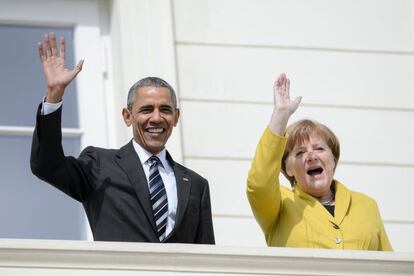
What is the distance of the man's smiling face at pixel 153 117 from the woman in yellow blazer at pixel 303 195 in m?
0.35

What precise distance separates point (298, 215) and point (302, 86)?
1.72 meters

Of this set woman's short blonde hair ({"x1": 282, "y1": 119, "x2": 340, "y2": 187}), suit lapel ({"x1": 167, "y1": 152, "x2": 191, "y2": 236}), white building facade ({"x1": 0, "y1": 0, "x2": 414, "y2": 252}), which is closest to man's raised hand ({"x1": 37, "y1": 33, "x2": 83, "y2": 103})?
suit lapel ({"x1": 167, "y1": 152, "x2": 191, "y2": 236})

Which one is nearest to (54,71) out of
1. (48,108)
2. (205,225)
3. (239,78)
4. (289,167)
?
(48,108)

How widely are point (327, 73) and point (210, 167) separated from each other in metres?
0.79

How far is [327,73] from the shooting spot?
27.7 ft

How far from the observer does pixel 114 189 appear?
6594 millimetres

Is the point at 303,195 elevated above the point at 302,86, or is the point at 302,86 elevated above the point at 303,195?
the point at 302,86

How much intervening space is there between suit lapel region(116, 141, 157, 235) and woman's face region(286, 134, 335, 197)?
61 centimetres

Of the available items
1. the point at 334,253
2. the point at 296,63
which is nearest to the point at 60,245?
the point at 334,253

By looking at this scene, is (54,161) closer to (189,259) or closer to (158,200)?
(158,200)

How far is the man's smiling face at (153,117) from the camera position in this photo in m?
6.66

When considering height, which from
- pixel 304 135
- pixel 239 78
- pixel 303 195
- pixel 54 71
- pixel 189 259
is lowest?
pixel 189 259

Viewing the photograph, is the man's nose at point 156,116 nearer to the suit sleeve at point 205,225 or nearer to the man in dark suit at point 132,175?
the man in dark suit at point 132,175

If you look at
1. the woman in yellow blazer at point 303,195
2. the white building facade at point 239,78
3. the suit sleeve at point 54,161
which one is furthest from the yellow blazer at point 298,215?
the white building facade at point 239,78
